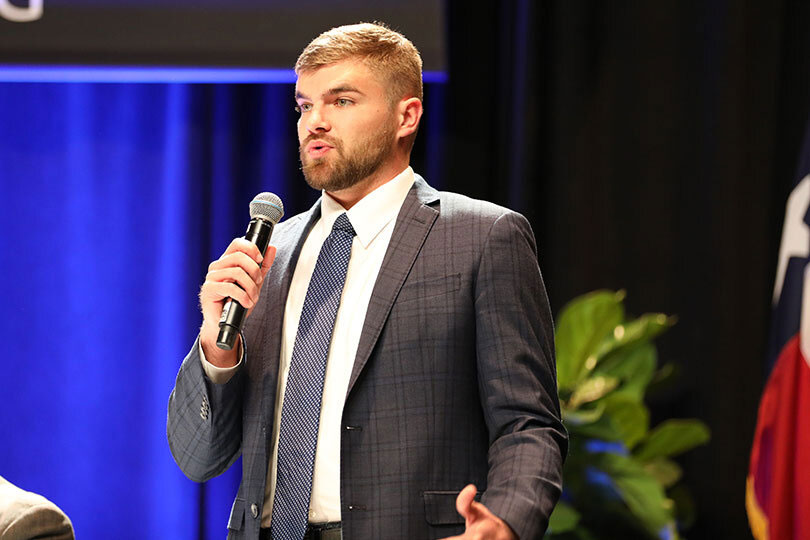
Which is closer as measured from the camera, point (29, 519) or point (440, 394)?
point (440, 394)

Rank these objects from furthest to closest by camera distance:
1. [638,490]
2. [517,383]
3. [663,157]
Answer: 1. [663,157]
2. [638,490]
3. [517,383]

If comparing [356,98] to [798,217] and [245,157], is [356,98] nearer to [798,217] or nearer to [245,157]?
[798,217]

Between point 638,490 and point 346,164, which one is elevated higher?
point 346,164

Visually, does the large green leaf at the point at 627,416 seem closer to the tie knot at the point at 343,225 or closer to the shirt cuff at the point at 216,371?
the tie knot at the point at 343,225

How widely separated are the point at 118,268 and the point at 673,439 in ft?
7.48

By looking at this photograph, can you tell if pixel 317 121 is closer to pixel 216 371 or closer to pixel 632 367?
pixel 216 371

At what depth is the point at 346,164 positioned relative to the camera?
1.65m

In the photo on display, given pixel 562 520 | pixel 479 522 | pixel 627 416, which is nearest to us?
pixel 479 522

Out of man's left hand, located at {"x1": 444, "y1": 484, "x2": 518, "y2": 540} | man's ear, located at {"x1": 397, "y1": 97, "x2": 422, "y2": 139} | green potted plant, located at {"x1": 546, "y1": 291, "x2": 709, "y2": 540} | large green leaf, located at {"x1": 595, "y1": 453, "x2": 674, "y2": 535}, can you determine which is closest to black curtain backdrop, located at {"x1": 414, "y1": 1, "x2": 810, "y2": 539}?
green potted plant, located at {"x1": 546, "y1": 291, "x2": 709, "y2": 540}

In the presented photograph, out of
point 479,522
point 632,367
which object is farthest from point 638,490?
point 479,522

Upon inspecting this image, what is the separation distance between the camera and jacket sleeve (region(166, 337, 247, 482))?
5.29 feet

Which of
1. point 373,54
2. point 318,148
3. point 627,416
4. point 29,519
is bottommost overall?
point 627,416

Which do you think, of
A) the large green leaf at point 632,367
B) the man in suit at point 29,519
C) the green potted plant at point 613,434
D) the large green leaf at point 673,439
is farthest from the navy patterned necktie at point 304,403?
the large green leaf at point 673,439

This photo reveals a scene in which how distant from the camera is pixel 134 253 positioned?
3.91 m
